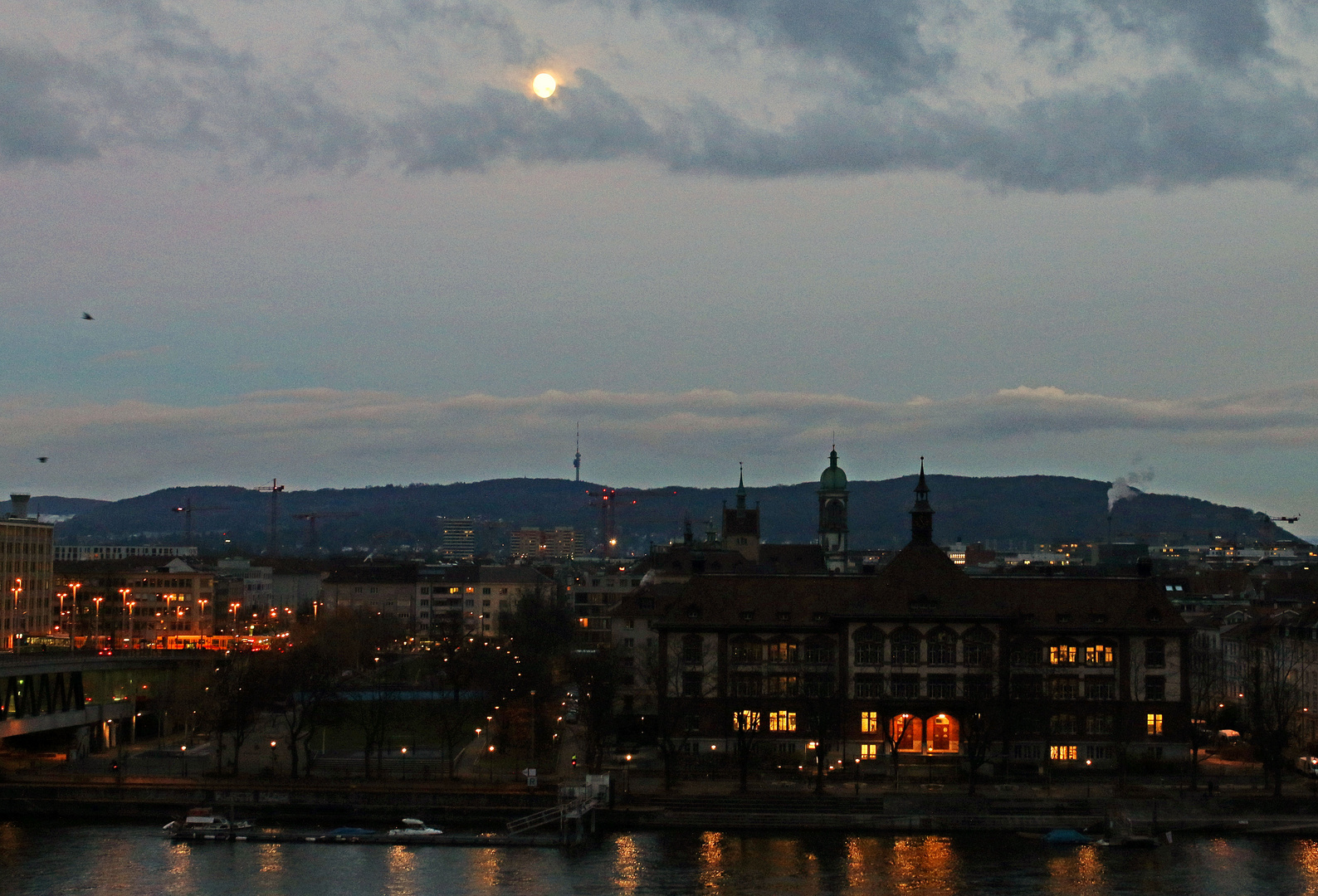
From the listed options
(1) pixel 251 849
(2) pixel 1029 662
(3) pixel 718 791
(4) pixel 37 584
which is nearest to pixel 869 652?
(2) pixel 1029 662

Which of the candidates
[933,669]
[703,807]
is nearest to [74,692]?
[703,807]

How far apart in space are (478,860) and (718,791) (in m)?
15.0

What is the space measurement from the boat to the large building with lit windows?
23167mm

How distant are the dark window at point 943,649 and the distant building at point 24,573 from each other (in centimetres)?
7994

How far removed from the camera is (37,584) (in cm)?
15475

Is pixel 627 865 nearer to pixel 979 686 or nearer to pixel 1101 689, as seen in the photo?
pixel 979 686

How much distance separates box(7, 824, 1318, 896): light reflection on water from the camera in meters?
67.4

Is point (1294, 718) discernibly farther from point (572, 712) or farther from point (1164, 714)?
point (572, 712)

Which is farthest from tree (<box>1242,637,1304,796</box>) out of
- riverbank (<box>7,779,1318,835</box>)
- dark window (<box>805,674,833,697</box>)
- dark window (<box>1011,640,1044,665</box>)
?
dark window (<box>805,674,833,697</box>)

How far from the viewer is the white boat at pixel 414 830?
77625 mm

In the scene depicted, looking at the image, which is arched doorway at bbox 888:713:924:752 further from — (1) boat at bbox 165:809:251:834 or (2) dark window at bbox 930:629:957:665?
(1) boat at bbox 165:809:251:834

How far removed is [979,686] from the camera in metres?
92.4

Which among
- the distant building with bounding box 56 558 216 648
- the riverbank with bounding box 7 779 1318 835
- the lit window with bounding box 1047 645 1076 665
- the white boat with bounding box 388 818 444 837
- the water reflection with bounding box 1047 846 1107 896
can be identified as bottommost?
the water reflection with bounding box 1047 846 1107 896

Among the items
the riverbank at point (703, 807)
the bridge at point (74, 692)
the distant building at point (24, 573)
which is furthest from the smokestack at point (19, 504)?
the riverbank at point (703, 807)
